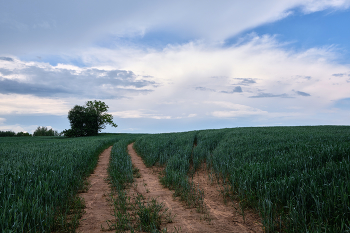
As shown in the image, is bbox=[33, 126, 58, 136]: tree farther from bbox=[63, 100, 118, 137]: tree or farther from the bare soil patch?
the bare soil patch

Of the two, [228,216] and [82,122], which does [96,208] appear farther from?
[82,122]

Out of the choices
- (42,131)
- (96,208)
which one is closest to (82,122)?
(42,131)

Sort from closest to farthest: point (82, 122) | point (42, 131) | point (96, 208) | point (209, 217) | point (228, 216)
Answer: point (209, 217) < point (228, 216) < point (96, 208) < point (82, 122) < point (42, 131)

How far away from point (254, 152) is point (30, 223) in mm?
7998

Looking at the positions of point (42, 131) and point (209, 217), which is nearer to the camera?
point (209, 217)

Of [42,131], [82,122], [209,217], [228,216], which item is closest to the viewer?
[209,217]

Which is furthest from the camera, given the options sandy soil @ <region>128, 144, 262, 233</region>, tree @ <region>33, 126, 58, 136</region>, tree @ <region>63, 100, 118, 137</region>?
tree @ <region>33, 126, 58, 136</region>

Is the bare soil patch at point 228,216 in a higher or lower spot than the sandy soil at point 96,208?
lower

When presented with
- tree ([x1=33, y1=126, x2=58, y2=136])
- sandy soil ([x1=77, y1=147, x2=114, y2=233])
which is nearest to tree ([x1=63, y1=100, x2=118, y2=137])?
tree ([x1=33, y1=126, x2=58, y2=136])

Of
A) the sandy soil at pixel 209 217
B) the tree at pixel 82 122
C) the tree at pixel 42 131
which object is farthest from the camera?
the tree at pixel 42 131

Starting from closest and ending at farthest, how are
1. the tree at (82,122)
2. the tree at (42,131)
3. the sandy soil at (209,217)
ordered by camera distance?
the sandy soil at (209,217) < the tree at (82,122) < the tree at (42,131)

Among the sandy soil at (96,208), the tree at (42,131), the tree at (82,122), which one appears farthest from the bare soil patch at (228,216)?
the tree at (42,131)

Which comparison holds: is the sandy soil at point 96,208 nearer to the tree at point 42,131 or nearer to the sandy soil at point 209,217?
the sandy soil at point 209,217

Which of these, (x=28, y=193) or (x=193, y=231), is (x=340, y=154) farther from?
(x=28, y=193)
